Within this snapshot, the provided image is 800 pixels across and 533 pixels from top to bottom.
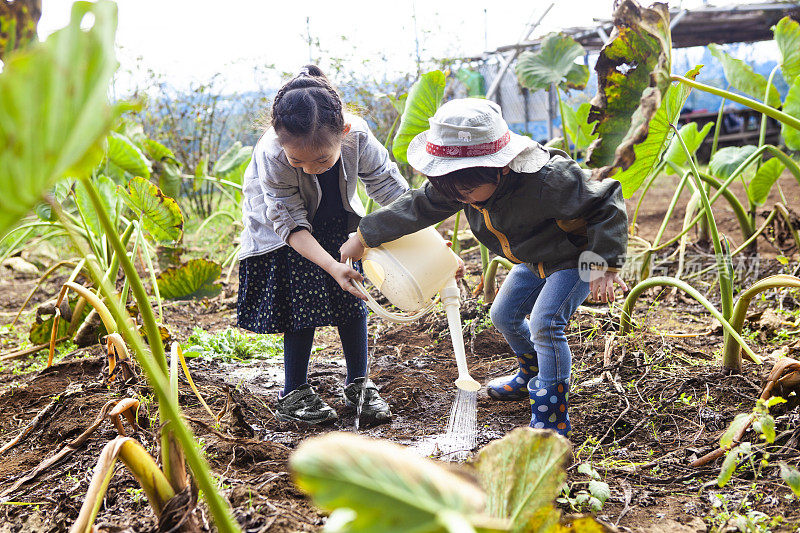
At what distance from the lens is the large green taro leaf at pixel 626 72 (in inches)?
59.7

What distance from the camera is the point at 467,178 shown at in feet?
5.29

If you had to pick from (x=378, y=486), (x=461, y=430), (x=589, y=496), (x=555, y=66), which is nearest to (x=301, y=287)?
(x=461, y=430)

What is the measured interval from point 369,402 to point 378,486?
1.53 meters

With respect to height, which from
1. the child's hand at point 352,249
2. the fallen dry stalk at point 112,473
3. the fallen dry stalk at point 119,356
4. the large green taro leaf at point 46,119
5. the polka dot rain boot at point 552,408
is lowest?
the polka dot rain boot at point 552,408

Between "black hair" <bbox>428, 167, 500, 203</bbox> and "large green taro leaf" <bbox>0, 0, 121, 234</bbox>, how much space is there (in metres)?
1.21

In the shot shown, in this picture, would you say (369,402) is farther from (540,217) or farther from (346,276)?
(540,217)

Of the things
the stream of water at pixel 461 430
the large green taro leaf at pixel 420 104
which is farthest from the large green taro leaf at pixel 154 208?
the stream of water at pixel 461 430

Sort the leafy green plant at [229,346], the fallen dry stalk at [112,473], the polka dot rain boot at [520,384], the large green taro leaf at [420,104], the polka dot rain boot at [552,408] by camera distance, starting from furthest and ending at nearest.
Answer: the large green taro leaf at [420,104], the leafy green plant at [229,346], the polka dot rain boot at [520,384], the polka dot rain boot at [552,408], the fallen dry stalk at [112,473]

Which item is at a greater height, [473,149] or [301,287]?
[473,149]

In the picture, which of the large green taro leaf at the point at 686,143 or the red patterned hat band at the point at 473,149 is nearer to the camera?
the red patterned hat band at the point at 473,149

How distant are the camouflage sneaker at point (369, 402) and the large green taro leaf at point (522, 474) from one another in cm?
124

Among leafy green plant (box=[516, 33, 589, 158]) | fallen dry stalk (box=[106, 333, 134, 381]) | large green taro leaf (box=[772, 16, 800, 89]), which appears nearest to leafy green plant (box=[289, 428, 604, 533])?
fallen dry stalk (box=[106, 333, 134, 381])

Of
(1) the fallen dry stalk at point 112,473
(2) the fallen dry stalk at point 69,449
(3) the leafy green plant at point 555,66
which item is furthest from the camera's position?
(3) the leafy green plant at point 555,66

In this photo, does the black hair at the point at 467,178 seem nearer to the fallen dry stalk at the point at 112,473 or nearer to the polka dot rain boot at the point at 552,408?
the polka dot rain boot at the point at 552,408
